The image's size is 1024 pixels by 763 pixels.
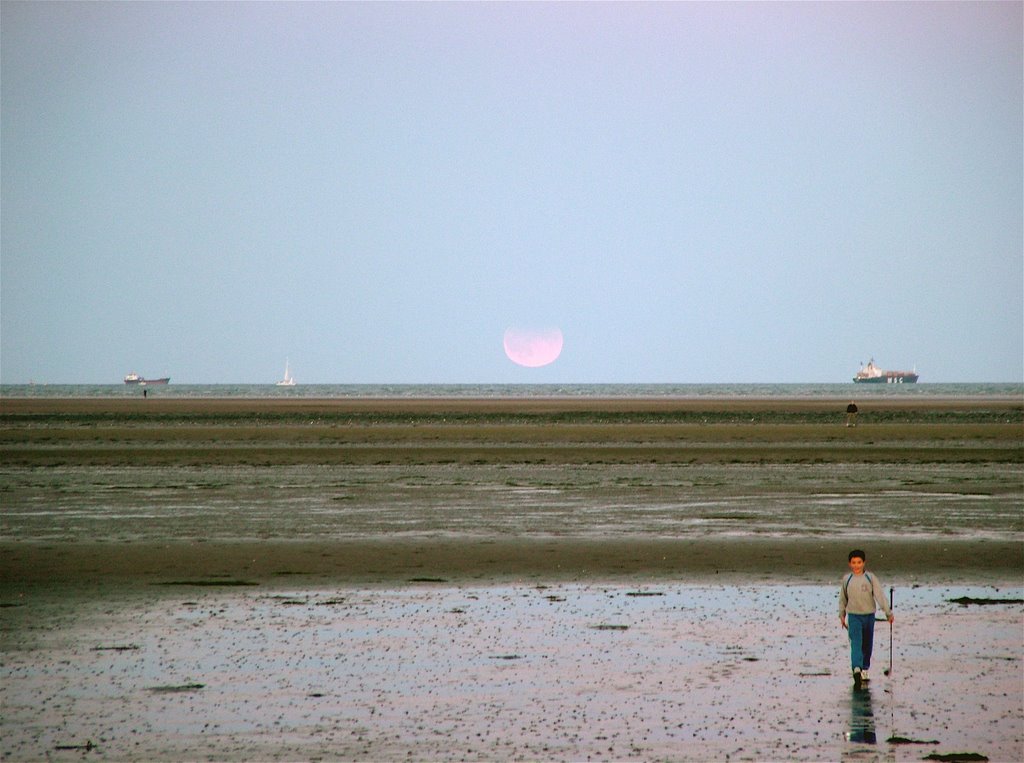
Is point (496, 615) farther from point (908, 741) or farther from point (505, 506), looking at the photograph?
point (505, 506)

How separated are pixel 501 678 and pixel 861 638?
3.80 metres

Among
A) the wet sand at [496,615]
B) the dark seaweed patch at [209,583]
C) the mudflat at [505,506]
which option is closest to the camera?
the wet sand at [496,615]

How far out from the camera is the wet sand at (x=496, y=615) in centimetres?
1043

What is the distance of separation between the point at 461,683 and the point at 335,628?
10.7ft

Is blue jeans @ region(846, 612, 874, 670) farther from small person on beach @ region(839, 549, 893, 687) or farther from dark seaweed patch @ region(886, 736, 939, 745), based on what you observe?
dark seaweed patch @ region(886, 736, 939, 745)

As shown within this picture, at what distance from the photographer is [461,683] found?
12.0 m

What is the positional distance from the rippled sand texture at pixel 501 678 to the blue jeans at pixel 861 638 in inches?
10.8

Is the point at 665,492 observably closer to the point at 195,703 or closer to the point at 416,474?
the point at 416,474

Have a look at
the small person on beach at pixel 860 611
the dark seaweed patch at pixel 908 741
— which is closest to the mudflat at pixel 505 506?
the small person on beach at pixel 860 611

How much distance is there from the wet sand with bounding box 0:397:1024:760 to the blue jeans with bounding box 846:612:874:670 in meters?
0.29

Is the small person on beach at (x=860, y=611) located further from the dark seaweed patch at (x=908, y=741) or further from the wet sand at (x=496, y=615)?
the dark seaweed patch at (x=908, y=741)

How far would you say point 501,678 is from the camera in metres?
12.2

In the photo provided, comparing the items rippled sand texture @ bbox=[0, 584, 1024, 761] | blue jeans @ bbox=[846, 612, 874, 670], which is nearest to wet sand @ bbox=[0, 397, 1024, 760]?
rippled sand texture @ bbox=[0, 584, 1024, 761]

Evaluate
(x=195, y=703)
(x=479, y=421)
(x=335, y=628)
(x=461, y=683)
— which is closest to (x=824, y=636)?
(x=461, y=683)
